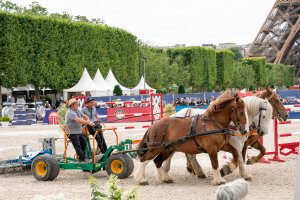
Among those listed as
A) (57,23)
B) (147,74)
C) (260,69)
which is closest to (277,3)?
(260,69)

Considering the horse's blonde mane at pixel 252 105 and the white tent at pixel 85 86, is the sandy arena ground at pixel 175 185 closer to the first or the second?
the horse's blonde mane at pixel 252 105

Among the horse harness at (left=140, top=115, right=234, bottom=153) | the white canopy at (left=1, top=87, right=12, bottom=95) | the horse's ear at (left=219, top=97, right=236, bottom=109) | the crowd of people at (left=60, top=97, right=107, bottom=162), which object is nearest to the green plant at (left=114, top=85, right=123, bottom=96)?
the white canopy at (left=1, top=87, right=12, bottom=95)

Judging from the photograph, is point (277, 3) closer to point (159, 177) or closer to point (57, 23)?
point (57, 23)

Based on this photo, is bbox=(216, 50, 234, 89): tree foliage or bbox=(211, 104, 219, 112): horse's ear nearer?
bbox=(211, 104, 219, 112): horse's ear

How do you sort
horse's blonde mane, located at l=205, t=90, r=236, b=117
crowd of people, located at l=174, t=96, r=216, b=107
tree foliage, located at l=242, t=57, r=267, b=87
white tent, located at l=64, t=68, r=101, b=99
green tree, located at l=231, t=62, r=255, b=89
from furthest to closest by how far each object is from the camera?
tree foliage, located at l=242, t=57, r=267, b=87
green tree, located at l=231, t=62, r=255, b=89
crowd of people, located at l=174, t=96, r=216, b=107
white tent, located at l=64, t=68, r=101, b=99
horse's blonde mane, located at l=205, t=90, r=236, b=117

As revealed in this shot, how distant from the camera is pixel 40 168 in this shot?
12.3m

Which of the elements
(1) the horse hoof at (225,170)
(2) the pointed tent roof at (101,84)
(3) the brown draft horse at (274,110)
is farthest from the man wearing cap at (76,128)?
(2) the pointed tent roof at (101,84)

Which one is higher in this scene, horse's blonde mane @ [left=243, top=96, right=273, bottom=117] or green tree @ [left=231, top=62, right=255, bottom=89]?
green tree @ [left=231, top=62, right=255, bottom=89]

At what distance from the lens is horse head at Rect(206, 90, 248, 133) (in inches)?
418

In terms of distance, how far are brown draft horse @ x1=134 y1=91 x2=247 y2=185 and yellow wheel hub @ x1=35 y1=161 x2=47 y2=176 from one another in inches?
78.8

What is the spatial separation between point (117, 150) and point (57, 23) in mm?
35336

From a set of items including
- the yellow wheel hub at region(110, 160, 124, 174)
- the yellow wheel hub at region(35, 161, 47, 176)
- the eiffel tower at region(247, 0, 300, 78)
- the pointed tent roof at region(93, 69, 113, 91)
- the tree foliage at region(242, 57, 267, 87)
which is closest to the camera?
the yellow wheel hub at region(110, 160, 124, 174)

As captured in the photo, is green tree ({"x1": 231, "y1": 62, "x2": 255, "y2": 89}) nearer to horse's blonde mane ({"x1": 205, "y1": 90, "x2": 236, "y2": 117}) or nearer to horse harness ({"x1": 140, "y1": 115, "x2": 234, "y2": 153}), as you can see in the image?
horse harness ({"x1": 140, "y1": 115, "x2": 234, "y2": 153})

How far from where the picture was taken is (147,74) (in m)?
69.9
